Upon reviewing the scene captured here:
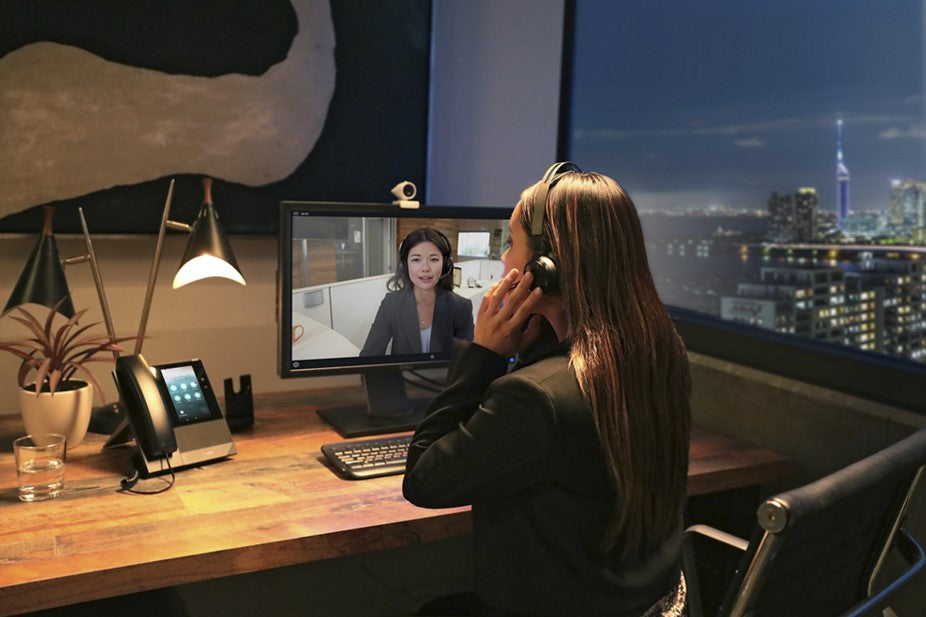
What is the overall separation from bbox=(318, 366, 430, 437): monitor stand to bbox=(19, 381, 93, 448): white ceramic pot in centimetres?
54

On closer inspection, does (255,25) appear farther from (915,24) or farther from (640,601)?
(640,601)

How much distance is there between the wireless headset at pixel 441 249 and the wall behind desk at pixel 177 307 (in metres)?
0.57

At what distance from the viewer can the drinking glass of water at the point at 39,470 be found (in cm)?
155

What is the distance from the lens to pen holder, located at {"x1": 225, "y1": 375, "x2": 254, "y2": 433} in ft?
6.49

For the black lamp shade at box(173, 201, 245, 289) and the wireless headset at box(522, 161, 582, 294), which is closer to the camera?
the wireless headset at box(522, 161, 582, 294)

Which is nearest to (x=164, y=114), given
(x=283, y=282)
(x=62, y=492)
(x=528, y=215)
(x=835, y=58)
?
(x=283, y=282)

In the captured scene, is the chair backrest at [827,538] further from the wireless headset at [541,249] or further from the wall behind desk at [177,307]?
the wall behind desk at [177,307]

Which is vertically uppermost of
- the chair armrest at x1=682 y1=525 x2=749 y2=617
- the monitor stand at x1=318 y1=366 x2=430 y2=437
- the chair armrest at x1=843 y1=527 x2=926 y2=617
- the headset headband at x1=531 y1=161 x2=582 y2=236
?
the headset headband at x1=531 y1=161 x2=582 y2=236

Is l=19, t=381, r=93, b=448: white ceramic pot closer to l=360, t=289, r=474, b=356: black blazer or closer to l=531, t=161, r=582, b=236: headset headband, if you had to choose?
l=360, t=289, r=474, b=356: black blazer

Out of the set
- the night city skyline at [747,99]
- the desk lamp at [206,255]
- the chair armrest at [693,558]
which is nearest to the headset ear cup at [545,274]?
the chair armrest at [693,558]

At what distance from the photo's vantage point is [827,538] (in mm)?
1154

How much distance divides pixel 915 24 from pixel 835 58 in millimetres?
214

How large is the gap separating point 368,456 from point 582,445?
2.27 feet

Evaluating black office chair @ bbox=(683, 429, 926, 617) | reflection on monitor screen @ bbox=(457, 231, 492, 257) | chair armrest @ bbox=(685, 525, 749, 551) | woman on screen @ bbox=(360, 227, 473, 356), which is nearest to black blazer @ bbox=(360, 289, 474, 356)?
woman on screen @ bbox=(360, 227, 473, 356)
